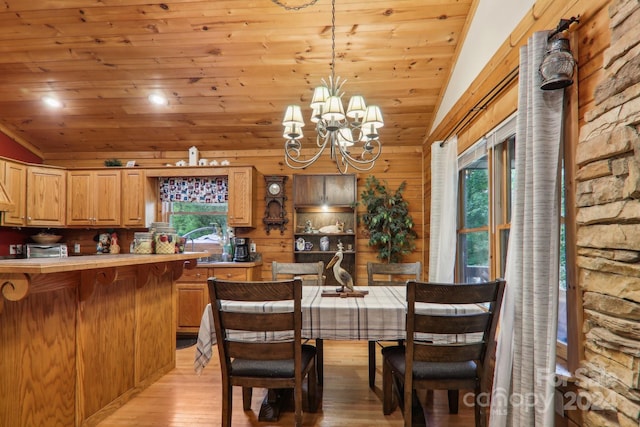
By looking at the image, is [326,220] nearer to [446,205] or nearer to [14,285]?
[446,205]

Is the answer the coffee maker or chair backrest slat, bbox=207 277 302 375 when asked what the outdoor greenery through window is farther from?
the coffee maker

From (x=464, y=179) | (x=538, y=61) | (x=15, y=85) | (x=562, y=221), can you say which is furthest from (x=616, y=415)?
(x=15, y=85)

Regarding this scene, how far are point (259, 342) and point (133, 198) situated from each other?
379cm

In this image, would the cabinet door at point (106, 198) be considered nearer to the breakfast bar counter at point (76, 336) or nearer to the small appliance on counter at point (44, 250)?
the small appliance on counter at point (44, 250)

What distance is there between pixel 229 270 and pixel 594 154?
3827 millimetres

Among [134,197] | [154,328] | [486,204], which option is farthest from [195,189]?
[486,204]

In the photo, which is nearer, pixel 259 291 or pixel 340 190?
pixel 259 291

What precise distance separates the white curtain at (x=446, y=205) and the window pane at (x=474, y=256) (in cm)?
17

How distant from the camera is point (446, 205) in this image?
3592 mm

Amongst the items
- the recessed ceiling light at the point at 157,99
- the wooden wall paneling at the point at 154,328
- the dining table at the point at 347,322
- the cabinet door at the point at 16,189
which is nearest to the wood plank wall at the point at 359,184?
the recessed ceiling light at the point at 157,99

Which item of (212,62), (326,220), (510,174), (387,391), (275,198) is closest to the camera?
(387,391)

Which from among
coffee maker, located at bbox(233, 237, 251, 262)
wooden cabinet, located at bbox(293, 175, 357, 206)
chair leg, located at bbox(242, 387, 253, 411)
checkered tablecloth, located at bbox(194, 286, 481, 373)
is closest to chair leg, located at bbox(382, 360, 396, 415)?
checkered tablecloth, located at bbox(194, 286, 481, 373)

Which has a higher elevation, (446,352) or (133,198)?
(133,198)

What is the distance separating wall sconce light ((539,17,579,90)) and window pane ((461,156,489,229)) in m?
1.42
